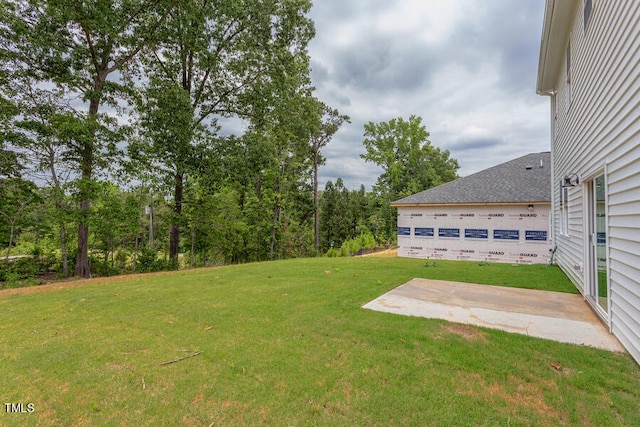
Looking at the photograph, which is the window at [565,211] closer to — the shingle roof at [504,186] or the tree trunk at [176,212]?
the shingle roof at [504,186]

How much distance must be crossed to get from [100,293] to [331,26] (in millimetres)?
10131

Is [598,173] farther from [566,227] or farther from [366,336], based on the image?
[366,336]

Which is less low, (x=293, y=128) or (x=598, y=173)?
(x=293, y=128)

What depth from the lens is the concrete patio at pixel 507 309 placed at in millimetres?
3189

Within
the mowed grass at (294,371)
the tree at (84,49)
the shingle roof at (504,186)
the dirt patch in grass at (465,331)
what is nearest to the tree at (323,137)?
the shingle roof at (504,186)

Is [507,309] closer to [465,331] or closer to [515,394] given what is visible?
[465,331]

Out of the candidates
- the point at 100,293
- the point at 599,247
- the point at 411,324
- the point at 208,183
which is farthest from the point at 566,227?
the point at 208,183

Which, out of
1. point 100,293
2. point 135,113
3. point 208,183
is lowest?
point 100,293

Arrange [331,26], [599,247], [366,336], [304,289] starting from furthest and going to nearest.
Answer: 1. [331,26]
2. [304,289]
3. [599,247]
4. [366,336]

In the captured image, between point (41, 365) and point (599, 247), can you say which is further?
point (599, 247)

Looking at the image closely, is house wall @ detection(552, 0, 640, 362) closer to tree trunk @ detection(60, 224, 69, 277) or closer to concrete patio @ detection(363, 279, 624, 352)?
concrete patio @ detection(363, 279, 624, 352)

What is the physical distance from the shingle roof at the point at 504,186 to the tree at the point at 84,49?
1123cm

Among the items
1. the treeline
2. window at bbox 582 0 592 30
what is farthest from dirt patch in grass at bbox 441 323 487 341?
the treeline

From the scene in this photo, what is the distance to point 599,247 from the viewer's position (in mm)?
4238
